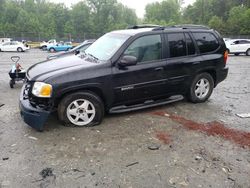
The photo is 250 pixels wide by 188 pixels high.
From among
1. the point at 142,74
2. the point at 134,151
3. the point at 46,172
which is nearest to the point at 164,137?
the point at 134,151

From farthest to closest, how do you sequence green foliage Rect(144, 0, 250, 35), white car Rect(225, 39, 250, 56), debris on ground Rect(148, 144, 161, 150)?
green foliage Rect(144, 0, 250, 35)
white car Rect(225, 39, 250, 56)
debris on ground Rect(148, 144, 161, 150)

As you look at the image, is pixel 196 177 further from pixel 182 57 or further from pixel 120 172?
pixel 182 57

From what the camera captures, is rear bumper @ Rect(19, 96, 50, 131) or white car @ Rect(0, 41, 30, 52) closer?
rear bumper @ Rect(19, 96, 50, 131)

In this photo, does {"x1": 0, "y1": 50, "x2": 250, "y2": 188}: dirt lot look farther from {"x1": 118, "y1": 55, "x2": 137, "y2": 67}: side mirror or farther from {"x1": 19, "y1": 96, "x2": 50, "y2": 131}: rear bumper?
{"x1": 118, "y1": 55, "x2": 137, "y2": 67}: side mirror

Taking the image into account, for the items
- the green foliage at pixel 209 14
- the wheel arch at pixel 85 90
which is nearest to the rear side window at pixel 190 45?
the wheel arch at pixel 85 90

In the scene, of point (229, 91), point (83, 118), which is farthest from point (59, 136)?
point (229, 91)

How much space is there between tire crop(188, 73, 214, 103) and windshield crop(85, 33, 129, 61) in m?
2.00

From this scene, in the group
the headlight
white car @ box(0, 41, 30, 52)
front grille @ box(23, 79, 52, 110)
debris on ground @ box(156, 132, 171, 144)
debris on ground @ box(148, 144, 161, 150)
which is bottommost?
debris on ground @ box(148, 144, 161, 150)

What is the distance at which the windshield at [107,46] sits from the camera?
5120 millimetres

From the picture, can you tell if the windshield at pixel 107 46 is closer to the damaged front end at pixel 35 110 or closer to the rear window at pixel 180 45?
the rear window at pixel 180 45

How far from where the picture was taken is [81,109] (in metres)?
4.75

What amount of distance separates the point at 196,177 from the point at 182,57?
300 cm

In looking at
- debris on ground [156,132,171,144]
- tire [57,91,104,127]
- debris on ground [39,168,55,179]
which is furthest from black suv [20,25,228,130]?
debris on ground [39,168,55,179]

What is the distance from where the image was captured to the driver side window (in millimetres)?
5129
